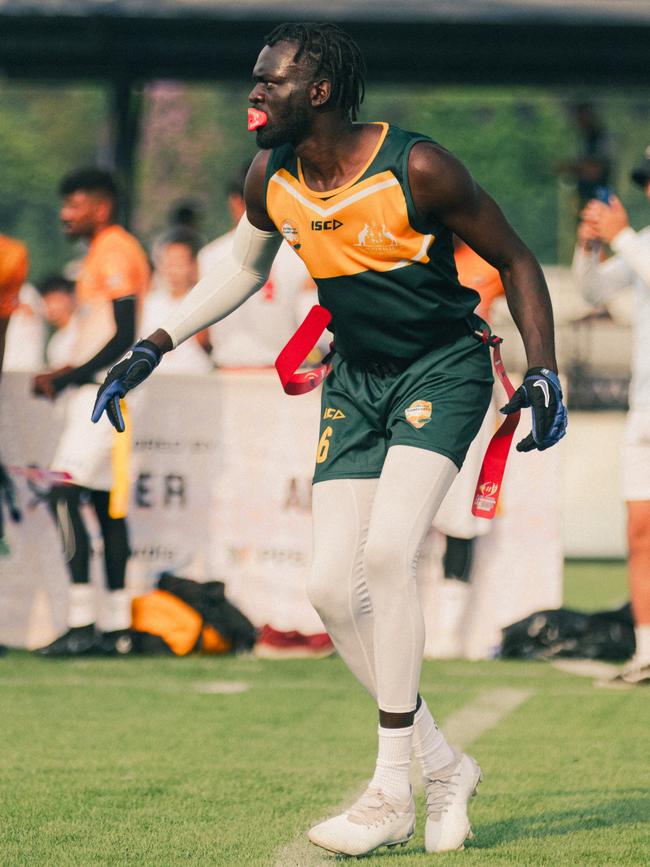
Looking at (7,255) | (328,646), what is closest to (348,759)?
(328,646)

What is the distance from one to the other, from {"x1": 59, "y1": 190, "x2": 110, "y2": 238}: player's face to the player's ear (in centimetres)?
446

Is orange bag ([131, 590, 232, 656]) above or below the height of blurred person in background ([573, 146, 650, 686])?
below

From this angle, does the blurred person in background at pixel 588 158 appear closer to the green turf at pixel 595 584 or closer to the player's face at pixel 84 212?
the player's face at pixel 84 212

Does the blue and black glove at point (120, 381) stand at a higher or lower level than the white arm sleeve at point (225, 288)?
lower

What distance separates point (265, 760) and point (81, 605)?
2914mm

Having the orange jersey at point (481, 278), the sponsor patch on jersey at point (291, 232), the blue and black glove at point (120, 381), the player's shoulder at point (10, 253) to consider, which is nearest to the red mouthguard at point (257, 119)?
the sponsor patch on jersey at point (291, 232)

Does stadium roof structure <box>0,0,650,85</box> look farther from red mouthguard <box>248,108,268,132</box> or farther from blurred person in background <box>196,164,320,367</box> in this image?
red mouthguard <box>248,108,268,132</box>

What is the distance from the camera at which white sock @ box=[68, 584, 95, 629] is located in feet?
28.6

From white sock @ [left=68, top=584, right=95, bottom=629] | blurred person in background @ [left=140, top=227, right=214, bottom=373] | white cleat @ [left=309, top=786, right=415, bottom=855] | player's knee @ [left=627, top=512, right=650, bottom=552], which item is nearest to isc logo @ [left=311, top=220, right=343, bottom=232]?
white cleat @ [left=309, top=786, right=415, bottom=855]

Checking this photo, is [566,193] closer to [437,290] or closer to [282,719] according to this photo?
[282,719]

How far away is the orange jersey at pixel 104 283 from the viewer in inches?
343

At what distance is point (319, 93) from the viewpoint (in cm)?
462

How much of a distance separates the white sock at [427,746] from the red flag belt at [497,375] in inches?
22.9

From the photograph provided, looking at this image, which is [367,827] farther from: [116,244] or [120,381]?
[116,244]
